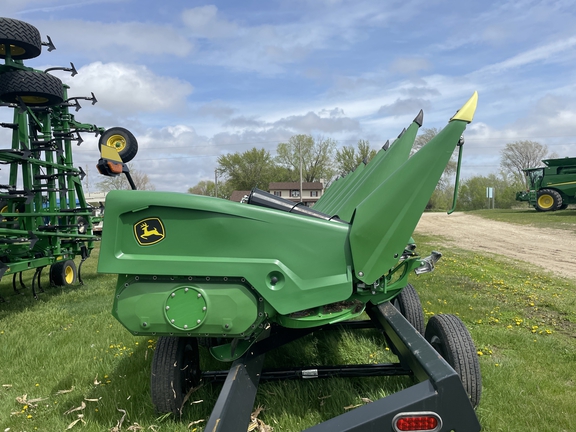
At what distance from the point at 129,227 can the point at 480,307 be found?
16.0 ft

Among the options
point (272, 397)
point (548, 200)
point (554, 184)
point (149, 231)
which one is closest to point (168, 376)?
point (272, 397)

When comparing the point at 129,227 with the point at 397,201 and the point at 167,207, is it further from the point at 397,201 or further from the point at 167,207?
the point at 397,201

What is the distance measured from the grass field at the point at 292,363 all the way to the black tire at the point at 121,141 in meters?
1.89

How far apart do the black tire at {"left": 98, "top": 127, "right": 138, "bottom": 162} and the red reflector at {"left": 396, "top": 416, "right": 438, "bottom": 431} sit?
Result: 2.67 metres

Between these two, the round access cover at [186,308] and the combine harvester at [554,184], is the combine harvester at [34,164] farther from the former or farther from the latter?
the combine harvester at [554,184]

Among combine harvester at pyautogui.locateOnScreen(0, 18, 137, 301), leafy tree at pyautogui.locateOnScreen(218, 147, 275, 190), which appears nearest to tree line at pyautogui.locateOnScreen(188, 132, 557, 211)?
leafy tree at pyautogui.locateOnScreen(218, 147, 275, 190)

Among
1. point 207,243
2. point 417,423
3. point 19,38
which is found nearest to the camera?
point 417,423

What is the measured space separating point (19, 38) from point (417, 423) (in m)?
7.27

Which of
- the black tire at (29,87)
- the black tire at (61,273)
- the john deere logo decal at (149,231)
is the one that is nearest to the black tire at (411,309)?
the john deere logo decal at (149,231)

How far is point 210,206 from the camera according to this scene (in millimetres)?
2281

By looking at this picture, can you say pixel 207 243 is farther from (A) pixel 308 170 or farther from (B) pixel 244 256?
(A) pixel 308 170

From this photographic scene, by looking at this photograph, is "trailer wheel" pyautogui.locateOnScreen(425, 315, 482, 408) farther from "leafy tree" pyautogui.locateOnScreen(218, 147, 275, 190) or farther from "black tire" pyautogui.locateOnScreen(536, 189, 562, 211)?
"leafy tree" pyautogui.locateOnScreen(218, 147, 275, 190)

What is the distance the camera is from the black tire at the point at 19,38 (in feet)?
20.5

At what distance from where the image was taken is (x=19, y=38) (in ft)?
20.7
